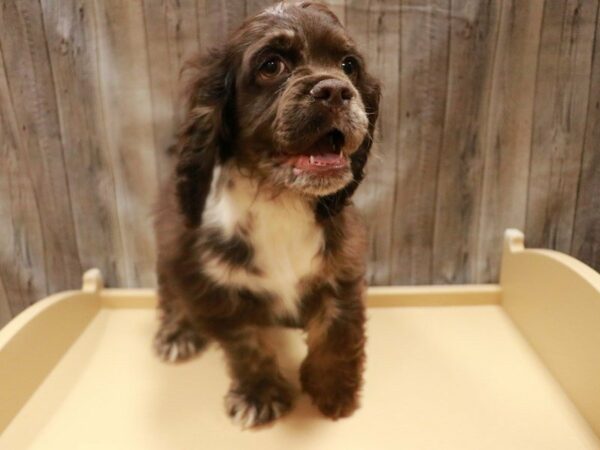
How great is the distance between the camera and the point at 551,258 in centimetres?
174

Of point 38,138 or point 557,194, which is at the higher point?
point 38,138

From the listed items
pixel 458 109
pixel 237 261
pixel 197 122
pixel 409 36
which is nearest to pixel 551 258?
pixel 458 109

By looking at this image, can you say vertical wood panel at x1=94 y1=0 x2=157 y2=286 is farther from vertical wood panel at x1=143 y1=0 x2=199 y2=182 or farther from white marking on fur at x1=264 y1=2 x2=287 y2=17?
white marking on fur at x1=264 y1=2 x2=287 y2=17

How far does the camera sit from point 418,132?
187 centimetres

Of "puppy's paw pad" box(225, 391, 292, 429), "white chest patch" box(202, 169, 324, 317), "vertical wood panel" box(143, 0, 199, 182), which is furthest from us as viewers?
"vertical wood panel" box(143, 0, 199, 182)

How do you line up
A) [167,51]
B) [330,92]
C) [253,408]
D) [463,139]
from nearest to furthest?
[330,92] → [253,408] → [167,51] → [463,139]

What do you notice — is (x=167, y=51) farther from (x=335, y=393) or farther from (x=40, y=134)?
(x=335, y=393)

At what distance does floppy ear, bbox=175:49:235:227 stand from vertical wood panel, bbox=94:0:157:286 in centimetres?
48

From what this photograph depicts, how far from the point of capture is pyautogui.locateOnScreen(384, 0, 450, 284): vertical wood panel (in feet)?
5.74

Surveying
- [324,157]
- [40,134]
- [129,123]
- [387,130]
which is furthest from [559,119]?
[40,134]

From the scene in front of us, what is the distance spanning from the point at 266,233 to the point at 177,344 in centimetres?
61

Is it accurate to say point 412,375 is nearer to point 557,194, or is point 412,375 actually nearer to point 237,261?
point 237,261

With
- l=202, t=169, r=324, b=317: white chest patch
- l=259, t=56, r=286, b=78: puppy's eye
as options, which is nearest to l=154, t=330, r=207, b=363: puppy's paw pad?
l=202, t=169, r=324, b=317: white chest patch

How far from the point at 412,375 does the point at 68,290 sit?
1.22m
